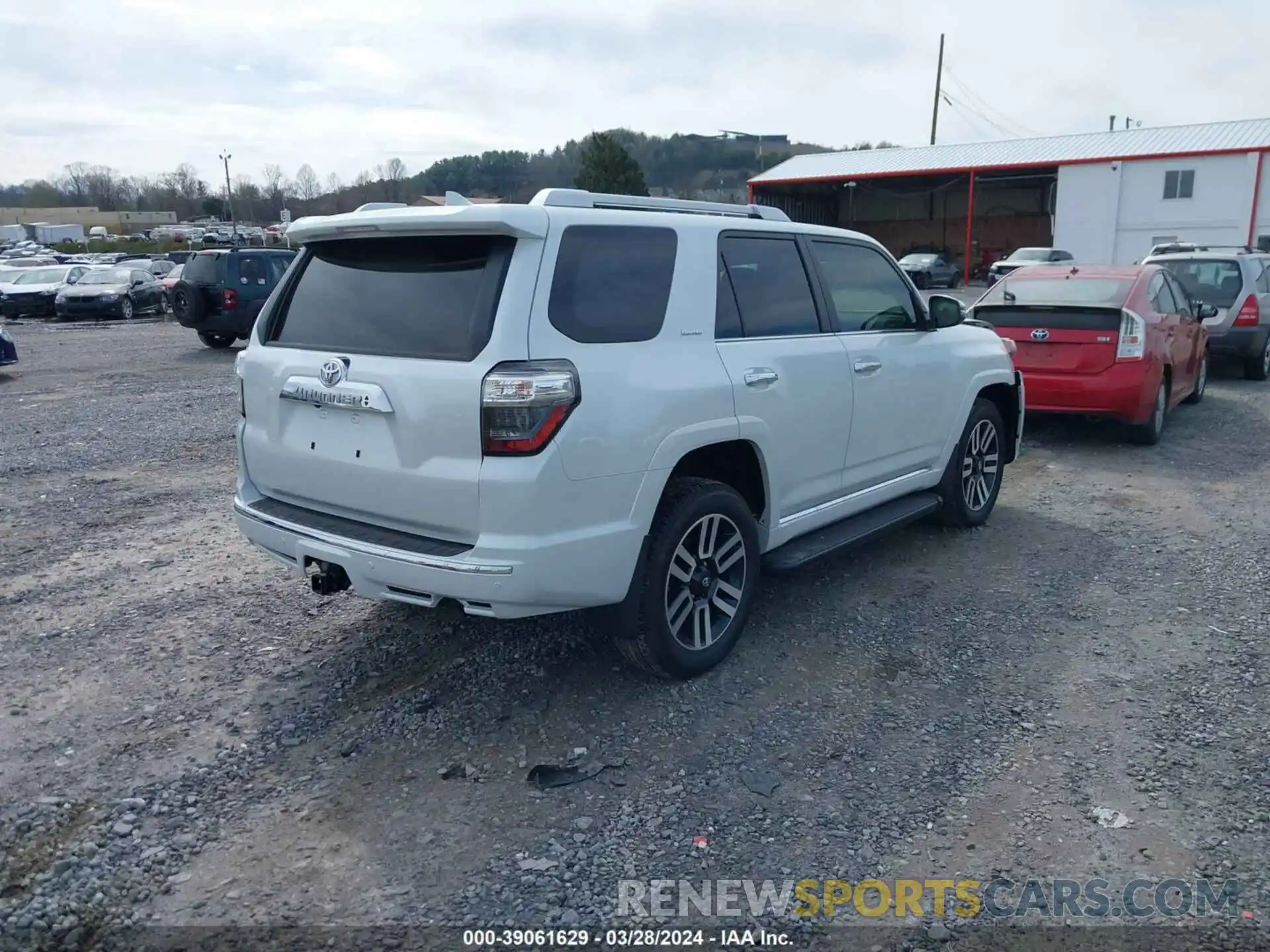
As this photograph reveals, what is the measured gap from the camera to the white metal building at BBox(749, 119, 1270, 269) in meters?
36.2

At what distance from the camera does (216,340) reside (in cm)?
→ 1833

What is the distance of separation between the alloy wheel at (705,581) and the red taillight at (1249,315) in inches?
446

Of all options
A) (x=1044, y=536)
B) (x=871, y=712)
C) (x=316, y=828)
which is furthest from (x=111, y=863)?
(x=1044, y=536)

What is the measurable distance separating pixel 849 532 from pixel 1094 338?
15.9 ft

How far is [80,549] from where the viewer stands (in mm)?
6156

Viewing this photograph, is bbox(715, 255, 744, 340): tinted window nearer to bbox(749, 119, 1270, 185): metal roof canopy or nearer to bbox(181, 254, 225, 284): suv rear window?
bbox(181, 254, 225, 284): suv rear window

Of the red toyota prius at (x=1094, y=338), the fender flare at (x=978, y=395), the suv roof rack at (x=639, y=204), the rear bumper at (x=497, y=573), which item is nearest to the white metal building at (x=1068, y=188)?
the red toyota prius at (x=1094, y=338)

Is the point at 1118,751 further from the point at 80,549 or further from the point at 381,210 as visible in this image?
the point at 80,549

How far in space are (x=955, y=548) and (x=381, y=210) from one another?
13.2ft

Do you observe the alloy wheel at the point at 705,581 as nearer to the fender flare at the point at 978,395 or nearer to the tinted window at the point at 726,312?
the tinted window at the point at 726,312

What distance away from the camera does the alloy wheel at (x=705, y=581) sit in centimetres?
421

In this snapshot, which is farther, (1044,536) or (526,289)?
(1044,536)

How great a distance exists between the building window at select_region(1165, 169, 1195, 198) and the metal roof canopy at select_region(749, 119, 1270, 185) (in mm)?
687

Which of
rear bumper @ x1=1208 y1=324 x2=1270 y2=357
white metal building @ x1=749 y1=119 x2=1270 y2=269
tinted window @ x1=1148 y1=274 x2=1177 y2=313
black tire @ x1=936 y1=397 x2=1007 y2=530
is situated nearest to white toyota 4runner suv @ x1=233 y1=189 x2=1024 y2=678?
black tire @ x1=936 y1=397 x2=1007 y2=530
